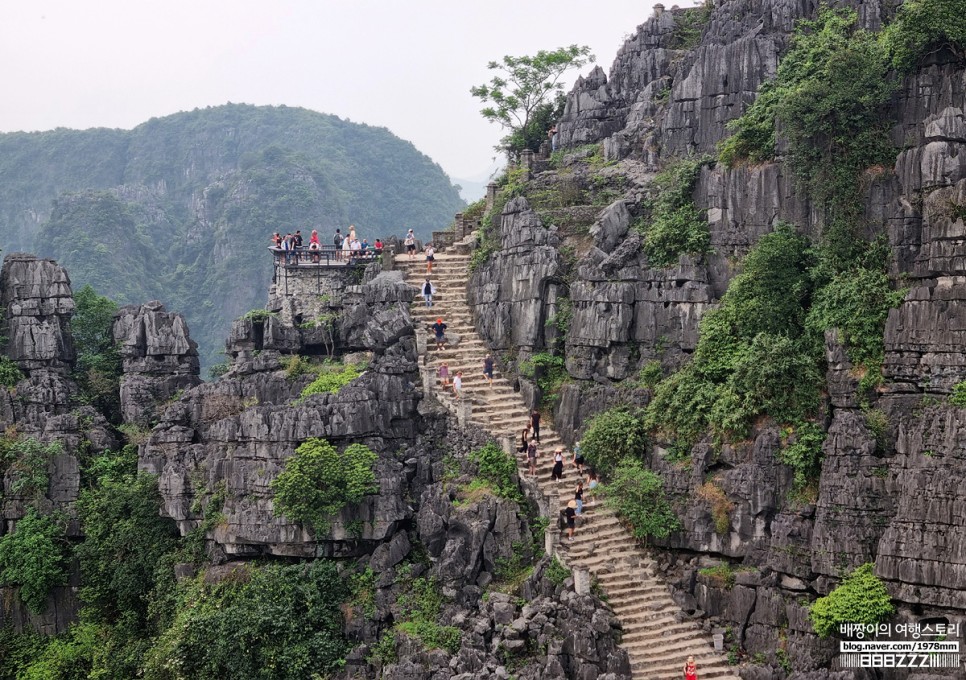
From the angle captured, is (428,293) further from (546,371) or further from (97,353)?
(97,353)

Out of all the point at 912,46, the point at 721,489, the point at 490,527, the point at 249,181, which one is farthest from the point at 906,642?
the point at 249,181

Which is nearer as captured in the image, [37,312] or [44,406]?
[44,406]

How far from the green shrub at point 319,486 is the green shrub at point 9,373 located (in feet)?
42.3

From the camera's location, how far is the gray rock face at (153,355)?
42.9 metres

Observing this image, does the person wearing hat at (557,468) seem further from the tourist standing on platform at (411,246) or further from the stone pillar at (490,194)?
the stone pillar at (490,194)

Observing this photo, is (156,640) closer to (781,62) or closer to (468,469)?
(468,469)

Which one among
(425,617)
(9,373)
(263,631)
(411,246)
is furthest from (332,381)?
(9,373)

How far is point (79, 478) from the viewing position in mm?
40125

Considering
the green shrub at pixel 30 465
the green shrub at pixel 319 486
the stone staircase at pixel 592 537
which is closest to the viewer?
the stone staircase at pixel 592 537

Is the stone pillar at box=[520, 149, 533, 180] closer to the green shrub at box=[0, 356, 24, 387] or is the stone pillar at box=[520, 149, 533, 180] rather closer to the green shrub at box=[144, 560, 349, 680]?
the green shrub at box=[144, 560, 349, 680]

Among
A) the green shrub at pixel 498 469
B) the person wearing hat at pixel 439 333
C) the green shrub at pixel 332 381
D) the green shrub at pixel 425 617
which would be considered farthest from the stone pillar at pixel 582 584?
the person wearing hat at pixel 439 333

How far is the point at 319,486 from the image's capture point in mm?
34406

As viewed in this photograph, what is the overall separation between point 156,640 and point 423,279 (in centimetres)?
1382

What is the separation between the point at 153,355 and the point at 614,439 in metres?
18.6
